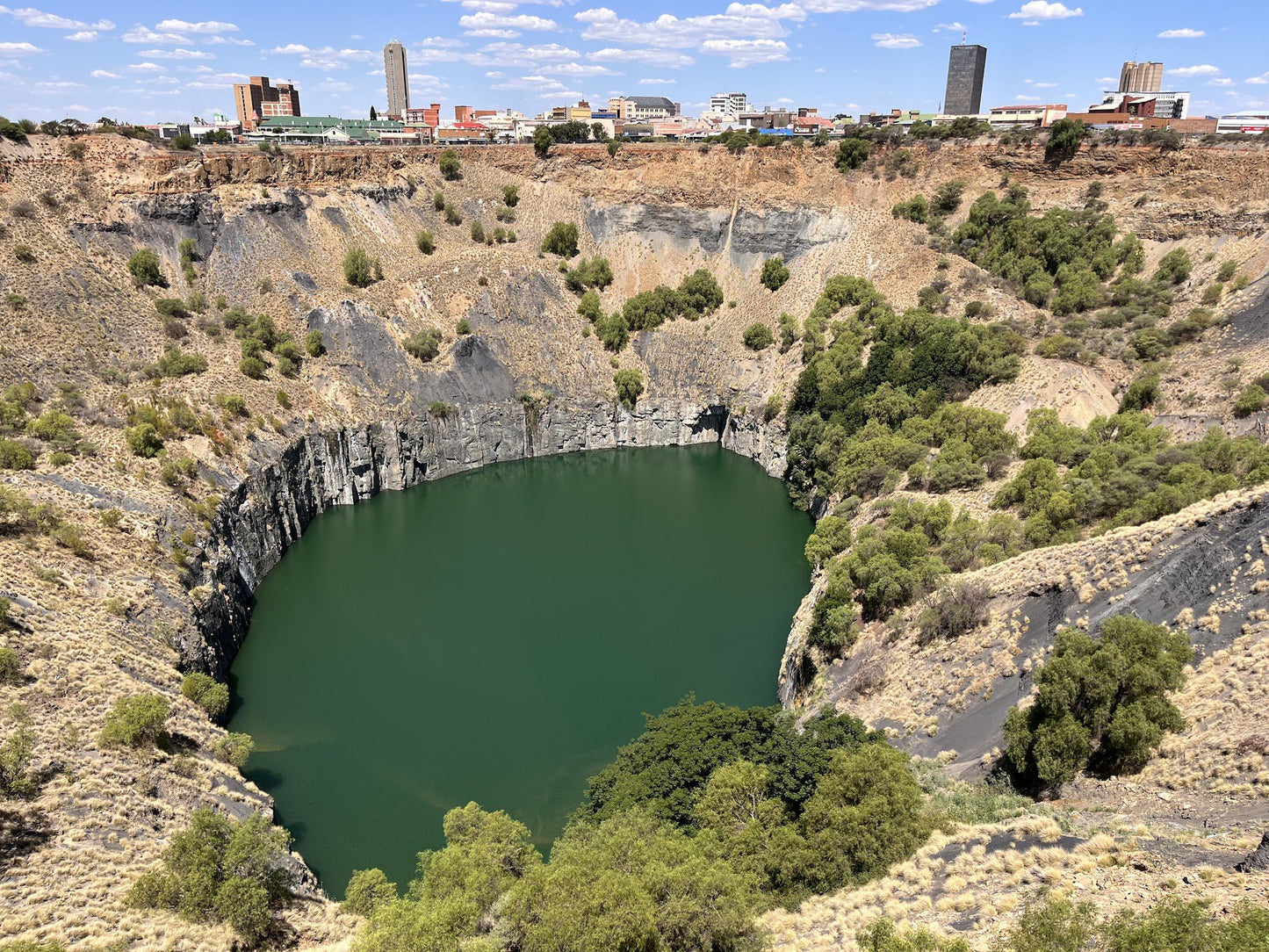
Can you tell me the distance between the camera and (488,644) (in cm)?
4750

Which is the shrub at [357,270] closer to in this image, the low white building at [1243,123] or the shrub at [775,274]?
the shrub at [775,274]

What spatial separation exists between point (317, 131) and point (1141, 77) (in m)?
137

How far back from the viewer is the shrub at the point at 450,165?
90125mm

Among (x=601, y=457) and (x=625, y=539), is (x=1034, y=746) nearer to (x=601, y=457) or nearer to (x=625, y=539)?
(x=625, y=539)

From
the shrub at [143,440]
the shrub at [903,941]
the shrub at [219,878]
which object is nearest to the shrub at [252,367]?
the shrub at [143,440]

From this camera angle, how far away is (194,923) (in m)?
24.4

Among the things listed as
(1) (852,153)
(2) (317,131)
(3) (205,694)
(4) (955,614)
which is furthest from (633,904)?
(2) (317,131)

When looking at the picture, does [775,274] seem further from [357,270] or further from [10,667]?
[10,667]

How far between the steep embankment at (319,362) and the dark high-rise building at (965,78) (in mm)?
93154

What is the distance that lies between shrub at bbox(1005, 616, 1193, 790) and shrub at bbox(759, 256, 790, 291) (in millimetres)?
62028

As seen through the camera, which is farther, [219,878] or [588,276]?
[588,276]

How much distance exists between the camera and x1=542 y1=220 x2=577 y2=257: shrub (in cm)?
8762

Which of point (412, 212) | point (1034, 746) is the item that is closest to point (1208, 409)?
point (1034, 746)

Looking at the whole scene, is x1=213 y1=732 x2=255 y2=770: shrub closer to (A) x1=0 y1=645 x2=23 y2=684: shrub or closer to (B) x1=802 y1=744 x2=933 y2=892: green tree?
(A) x1=0 y1=645 x2=23 y2=684: shrub
